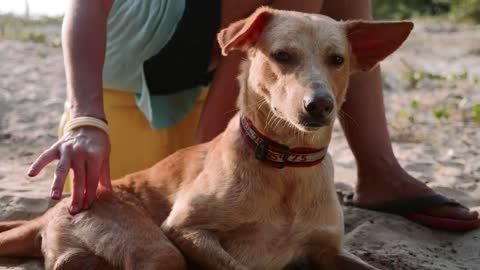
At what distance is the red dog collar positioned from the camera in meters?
2.94

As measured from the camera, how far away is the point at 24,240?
3115mm

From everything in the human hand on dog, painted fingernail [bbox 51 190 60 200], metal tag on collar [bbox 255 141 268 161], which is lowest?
painted fingernail [bbox 51 190 60 200]

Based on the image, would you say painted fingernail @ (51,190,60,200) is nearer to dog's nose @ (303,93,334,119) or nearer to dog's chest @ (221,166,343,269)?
dog's chest @ (221,166,343,269)

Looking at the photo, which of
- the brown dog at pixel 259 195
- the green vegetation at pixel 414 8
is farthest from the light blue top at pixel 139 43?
the green vegetation at pixel 414 8

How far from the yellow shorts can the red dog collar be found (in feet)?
4.13

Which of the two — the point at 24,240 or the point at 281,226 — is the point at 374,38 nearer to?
the point at 281,226

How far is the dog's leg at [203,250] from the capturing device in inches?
111

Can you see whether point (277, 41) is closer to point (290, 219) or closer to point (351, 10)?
point (290, 219)

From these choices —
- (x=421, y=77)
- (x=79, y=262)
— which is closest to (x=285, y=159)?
(x=79, y=262)

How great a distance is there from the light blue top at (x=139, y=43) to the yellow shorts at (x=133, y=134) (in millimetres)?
111

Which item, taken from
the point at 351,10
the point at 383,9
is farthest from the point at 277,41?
the point at 383,9

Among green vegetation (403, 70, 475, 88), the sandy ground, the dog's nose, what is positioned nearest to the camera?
the dog's nose

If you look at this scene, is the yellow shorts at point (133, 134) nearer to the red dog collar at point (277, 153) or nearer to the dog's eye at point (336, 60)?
the red dog collar at point (277, 153)

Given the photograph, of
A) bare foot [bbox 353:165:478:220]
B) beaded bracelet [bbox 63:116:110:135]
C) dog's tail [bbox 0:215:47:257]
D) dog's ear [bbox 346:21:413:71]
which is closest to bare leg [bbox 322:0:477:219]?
bare foot [bbox 353:165:478:220]
